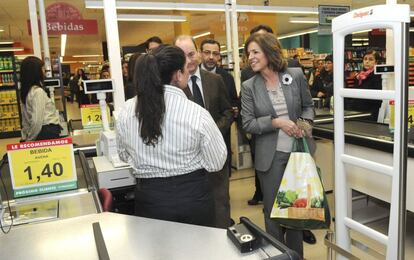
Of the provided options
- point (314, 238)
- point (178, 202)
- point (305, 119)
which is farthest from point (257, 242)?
point (314, 238)

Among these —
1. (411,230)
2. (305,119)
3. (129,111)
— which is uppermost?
(129,111)

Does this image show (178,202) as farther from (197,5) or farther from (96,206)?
(197,5)

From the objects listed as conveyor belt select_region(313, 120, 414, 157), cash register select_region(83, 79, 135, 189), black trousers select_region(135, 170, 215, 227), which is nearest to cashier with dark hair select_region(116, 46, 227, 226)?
black trousers select_region(135, 170, 215, 227)

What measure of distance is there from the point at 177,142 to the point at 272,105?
93 centimetres

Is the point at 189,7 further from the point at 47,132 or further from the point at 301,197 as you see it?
the point at 301,197

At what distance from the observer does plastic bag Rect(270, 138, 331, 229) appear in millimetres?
2246

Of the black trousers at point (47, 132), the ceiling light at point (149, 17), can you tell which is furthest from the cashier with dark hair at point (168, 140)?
the ceiling light at point (149, 17)

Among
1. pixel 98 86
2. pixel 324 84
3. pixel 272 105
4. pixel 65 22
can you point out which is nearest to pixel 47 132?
pixel 98 86

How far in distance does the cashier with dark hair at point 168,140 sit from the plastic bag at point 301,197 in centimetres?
60

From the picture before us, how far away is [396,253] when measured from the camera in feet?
5.15

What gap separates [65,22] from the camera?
6.85m

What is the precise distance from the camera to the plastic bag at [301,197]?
7.37ft

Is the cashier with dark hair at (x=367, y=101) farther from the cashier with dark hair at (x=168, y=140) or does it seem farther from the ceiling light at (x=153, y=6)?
the ceiling light at (x=153, y=6)

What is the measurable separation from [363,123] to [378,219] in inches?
30.8
